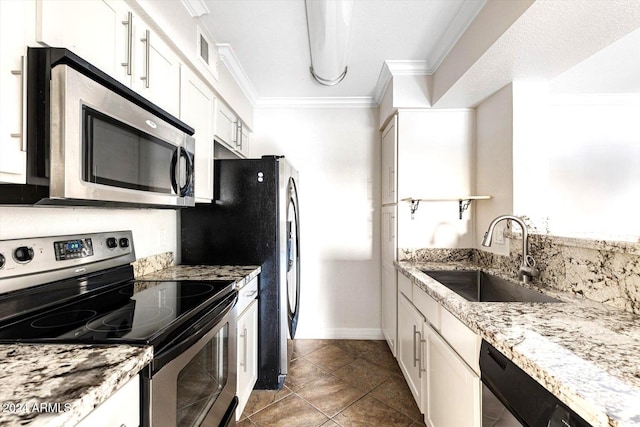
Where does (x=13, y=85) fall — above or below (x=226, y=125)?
below

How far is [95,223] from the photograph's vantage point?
4.65 ft

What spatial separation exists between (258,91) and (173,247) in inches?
67.5

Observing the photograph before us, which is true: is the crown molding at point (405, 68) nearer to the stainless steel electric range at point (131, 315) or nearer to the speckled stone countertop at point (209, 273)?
the speckled stone countertop at point (209, 273)

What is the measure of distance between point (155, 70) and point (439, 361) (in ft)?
6.28

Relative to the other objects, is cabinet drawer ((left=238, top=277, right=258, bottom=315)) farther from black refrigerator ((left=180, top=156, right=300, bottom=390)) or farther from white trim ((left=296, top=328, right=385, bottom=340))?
white trim ((left=296, top=328, right=385, bottom=340))

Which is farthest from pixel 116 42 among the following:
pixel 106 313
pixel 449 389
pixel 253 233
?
pixel 449 389

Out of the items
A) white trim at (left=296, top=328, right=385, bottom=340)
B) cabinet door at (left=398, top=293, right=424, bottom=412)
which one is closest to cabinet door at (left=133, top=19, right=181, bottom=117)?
cabinet door at (left=398, top=293, right=424, bottom=412)

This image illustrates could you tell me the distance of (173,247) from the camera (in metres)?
2.13

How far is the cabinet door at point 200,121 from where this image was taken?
1.67 meters

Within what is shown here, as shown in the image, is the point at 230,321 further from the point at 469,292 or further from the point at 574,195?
the point at 574,195

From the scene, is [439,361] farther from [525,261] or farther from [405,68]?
[405,68]

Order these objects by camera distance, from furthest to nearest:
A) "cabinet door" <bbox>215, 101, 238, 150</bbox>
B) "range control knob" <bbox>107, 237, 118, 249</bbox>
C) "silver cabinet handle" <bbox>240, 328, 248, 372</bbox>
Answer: "cabinet door" <bbox>215, 101, 238, 150</bbox> < "silver cabinet handle" <bbox>240, 328, 248, 372</bbox> < "range control knob" <bbox>107, 237, 118, 249</bbox>

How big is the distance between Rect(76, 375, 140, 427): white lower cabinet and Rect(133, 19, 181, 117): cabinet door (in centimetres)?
107

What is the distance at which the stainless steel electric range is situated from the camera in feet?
2.83
